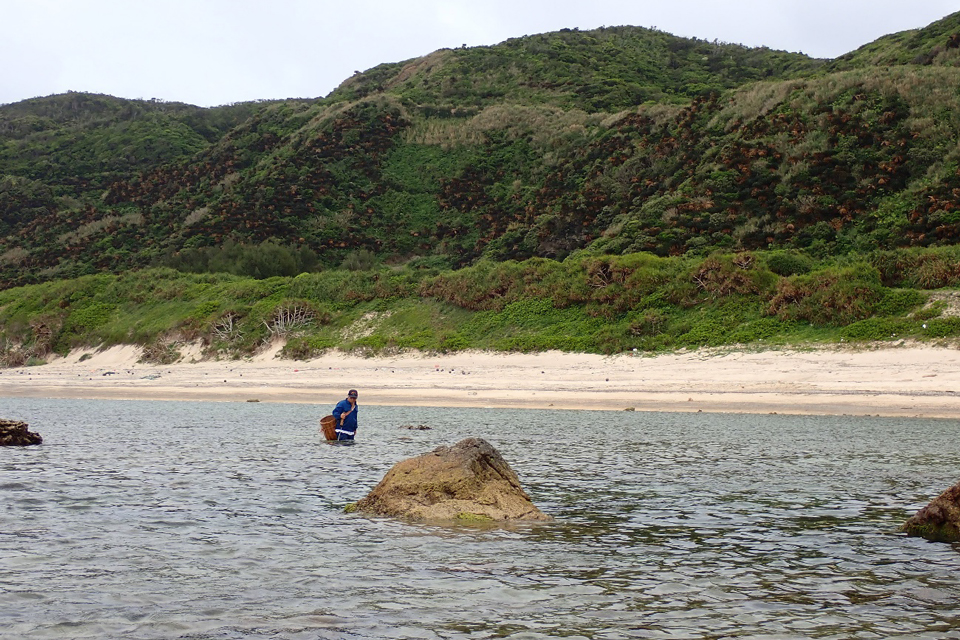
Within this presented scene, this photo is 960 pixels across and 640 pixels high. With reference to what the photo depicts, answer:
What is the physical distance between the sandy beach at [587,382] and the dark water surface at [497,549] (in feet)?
19.7

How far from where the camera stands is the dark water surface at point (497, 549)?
6.36 metres

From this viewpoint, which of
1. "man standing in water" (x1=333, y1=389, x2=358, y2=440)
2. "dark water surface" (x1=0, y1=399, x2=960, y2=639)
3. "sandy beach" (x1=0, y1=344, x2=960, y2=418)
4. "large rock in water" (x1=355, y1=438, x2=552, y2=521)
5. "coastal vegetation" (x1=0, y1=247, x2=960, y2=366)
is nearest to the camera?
"dark water surface" (x1=0, y1=399, x2=960, y2=639)

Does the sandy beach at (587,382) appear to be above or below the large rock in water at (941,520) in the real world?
above

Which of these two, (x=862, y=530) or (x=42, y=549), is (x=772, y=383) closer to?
(x=862, y=530)

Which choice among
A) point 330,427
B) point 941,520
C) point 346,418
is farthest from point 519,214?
point 941,520

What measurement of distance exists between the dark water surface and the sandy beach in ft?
19.7

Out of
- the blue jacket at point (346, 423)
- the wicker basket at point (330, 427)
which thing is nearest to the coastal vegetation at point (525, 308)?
the blue jacket at point (346, 423)

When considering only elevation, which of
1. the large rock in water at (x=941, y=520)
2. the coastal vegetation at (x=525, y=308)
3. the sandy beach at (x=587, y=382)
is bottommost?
the large rock in water at (x=941, y=520)

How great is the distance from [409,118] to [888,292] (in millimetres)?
63641

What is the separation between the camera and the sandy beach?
901 inches

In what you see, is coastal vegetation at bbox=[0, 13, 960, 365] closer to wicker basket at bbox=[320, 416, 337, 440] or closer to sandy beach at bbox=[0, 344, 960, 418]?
sandy beach at bbox=[0, 344, 960, 418]

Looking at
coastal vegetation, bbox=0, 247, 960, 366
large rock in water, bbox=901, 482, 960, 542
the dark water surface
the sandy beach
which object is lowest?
the dark water surface

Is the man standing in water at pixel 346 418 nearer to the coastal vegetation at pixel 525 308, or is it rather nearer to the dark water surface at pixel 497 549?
the dark water surface at pixel 497 549

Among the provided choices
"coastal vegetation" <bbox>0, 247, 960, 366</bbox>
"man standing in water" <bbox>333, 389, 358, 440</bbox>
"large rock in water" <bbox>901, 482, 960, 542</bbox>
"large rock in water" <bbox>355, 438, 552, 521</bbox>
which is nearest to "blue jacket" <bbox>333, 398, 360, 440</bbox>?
"man standing in water" <bbox>333, 389, 358, 440</bbox>
